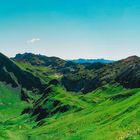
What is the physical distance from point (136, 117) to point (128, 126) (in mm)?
6279

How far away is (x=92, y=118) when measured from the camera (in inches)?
5640

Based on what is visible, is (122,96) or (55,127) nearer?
(55,127)

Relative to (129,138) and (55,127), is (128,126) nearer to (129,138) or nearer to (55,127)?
(129,138)

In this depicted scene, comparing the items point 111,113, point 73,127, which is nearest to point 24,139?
point 73,127

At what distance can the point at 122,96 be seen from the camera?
17450 centimetres

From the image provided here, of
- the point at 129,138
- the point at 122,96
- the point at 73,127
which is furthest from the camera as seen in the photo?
the point at 122,96

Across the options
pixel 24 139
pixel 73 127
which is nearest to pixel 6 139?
pixel 24 139

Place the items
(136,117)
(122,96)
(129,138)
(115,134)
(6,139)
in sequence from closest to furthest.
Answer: (129,138), (115,134), (136,117), (6,139), (122,96)

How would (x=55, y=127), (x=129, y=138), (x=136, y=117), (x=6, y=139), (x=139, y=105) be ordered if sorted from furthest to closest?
(x=55, y=127), (x=6, y=139), (x=139, y=105), (x=136, y=117), (x=129, y=138)

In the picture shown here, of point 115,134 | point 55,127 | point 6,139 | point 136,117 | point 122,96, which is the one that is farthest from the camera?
point 122,96

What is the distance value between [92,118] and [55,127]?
19390 millimetres

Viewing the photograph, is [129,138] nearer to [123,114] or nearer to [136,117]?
[136,117]

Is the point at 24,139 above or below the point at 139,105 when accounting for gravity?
below

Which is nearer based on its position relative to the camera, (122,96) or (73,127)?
(73,127)
